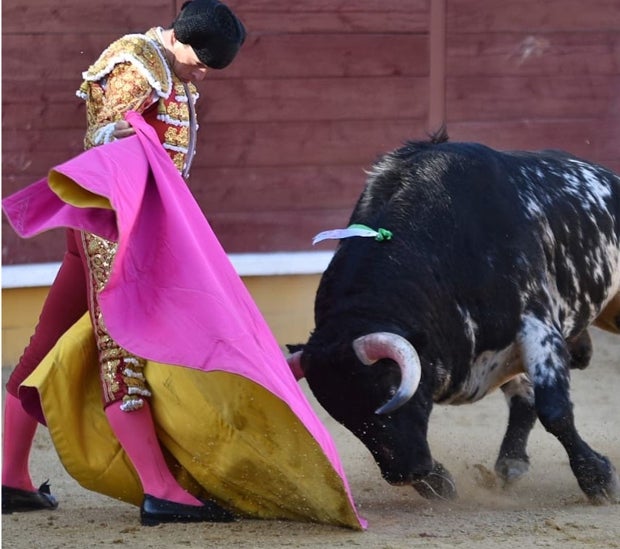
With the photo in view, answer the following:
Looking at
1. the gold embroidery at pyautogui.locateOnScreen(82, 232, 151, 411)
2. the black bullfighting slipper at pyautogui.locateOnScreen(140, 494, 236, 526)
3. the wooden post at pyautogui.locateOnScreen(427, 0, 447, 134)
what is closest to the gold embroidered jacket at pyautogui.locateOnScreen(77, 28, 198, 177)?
the gold embroidery at pyautogui.locateOnScreen(82, 232, 151, 411)

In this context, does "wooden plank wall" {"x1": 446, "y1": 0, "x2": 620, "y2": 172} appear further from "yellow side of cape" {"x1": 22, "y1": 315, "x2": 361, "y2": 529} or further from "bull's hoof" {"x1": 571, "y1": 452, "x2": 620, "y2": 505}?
"yellow side of cape" {"x1": 22, "y1": 315, "x2": 361, "y2": 529}

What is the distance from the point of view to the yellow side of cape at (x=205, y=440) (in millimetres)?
3248

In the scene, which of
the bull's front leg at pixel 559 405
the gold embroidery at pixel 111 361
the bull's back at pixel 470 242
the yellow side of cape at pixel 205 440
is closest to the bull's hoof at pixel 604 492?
the bull's front leg at pixel 559 405

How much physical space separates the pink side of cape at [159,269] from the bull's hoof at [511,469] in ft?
3.60

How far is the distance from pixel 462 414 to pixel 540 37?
2070mm

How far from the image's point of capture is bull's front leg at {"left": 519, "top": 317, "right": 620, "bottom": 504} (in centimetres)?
379

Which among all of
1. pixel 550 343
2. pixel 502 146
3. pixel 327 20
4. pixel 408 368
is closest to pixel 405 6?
pixel 327 20

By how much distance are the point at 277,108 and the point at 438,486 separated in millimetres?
2818

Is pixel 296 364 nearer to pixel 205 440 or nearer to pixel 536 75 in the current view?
pixel 205 440

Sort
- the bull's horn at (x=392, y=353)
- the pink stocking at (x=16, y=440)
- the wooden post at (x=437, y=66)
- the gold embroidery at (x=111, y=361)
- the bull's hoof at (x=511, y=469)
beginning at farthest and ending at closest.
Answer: the wooden post at (x=437, y=66), the bull's hoof at (x=511, y=469), the pink stocking at (x=16, y=440), the bull's horn at (x=392, y=353), the gold embroidery at (x=111, y=361)

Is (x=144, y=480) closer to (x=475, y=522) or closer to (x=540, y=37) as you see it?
(x=475, y=522)

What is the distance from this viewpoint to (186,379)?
332cm

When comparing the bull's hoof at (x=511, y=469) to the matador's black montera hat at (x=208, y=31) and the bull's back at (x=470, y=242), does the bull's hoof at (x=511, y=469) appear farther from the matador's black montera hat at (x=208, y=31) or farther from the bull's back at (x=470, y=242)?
the matador's black montera hat at (x=208, y=31)

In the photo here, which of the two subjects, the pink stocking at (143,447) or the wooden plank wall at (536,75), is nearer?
the pink stocking at (143,447)
